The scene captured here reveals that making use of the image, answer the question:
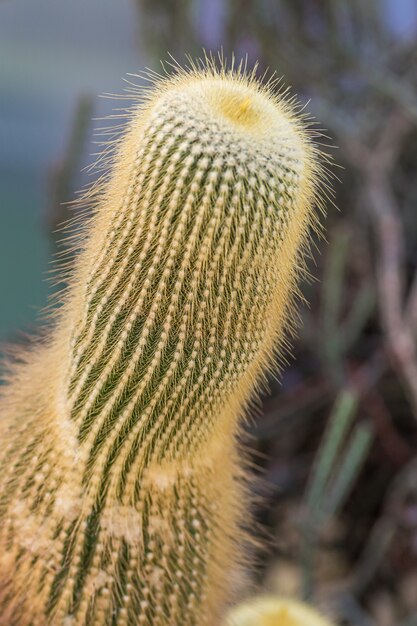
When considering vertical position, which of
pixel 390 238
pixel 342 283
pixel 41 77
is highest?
pixel 41 77

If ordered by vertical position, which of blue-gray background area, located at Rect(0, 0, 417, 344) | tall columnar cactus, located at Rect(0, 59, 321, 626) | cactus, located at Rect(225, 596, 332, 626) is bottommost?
cactus, located at Rect(225, 596, 332, 626)

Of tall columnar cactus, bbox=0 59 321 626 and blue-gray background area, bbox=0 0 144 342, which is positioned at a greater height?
blue-gray background area, bbox=0 0 144 342

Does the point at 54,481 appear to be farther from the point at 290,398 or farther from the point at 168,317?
the point at 290,398

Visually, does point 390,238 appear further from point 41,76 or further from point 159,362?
point 41,76

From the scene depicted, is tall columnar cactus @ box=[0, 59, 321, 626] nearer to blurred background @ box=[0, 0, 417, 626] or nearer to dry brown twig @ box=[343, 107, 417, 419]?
blurred background @ box=[0, 0, 417, 626]

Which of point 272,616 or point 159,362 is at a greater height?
point 159,362

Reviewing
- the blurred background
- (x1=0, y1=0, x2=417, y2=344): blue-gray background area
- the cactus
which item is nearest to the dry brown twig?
the blurred background

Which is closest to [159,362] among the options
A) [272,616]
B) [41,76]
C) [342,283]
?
[272,616]

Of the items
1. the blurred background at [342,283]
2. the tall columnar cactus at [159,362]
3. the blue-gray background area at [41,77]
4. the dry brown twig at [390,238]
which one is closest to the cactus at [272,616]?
the tall columnar cactus at [159,362]
